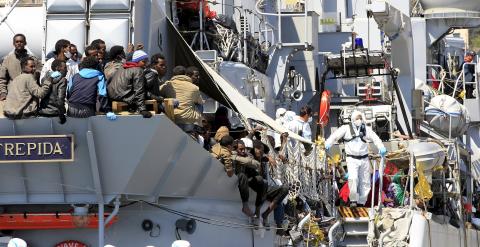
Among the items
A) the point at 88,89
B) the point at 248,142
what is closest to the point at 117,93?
the point at 88,89

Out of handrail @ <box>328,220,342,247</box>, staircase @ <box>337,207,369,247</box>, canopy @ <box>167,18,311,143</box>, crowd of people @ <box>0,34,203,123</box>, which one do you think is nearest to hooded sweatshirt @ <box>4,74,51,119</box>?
crowd of people @ <box>0,34,203,123</box>

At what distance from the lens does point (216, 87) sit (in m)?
20.0

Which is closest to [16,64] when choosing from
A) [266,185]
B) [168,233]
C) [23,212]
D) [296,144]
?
[23,212]

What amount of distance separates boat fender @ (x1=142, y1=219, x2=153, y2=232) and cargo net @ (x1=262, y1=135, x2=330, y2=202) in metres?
2.99

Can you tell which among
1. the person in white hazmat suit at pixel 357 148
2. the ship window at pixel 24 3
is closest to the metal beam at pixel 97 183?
the ship window at pixel 24 3

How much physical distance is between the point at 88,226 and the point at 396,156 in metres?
8.76

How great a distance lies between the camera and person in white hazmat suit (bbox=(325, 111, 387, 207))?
22047 mm

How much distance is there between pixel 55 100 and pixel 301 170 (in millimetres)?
6211

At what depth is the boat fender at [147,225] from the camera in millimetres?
16922

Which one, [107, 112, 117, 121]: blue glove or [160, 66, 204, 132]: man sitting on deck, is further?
[160, 66, 204, 132]: man sitting on deck

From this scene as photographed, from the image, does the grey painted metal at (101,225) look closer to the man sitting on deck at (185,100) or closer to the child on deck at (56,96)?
the child on deck at (56,96)

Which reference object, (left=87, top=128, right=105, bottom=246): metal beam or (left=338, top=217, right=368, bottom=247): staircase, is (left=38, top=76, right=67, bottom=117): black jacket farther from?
(left=338, top=217, right=368, bottom=247): staircase

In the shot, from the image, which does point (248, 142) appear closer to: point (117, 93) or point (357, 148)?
point (117, 93)

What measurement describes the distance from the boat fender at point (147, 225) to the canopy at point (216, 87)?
306 centimetres
